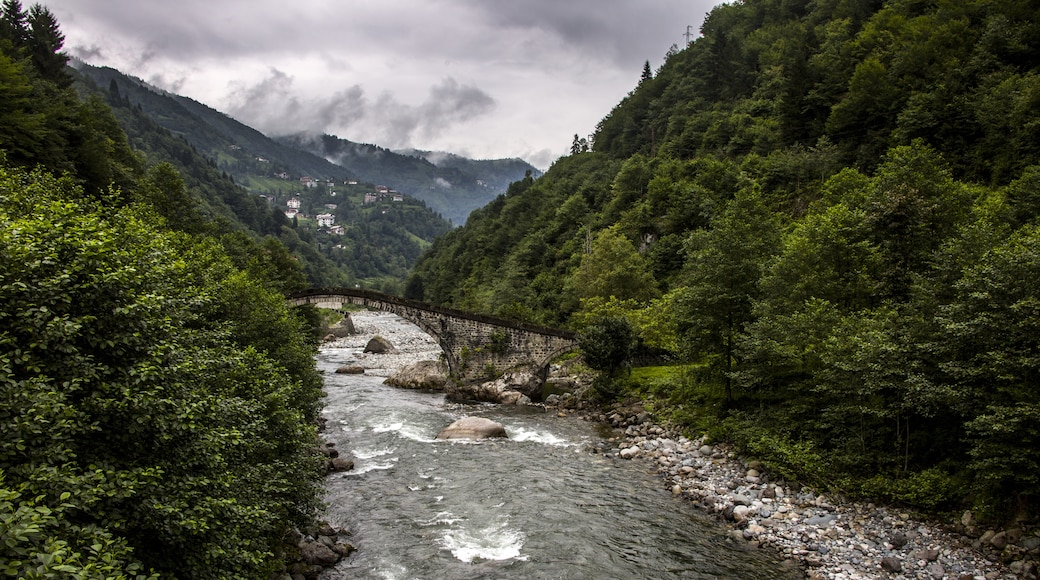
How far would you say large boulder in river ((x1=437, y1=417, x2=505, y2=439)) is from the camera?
33359mm

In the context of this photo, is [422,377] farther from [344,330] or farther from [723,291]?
[344,330]

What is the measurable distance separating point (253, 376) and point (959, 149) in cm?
5290

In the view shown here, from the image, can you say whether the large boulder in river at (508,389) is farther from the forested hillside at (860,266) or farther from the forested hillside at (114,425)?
the forested hillside at (114,425)

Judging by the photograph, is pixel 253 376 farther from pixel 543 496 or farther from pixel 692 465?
pixel 692 465

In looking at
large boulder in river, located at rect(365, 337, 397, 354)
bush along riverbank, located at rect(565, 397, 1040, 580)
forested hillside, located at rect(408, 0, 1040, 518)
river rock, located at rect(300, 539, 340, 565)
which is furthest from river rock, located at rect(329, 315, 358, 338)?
river rock, located at rect(300, 539, 340, 565)

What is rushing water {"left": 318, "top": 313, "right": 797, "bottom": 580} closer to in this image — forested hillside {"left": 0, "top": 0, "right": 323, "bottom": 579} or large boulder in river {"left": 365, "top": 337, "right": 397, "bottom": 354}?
forested hillside {"left": 0, "top": 0, "right": 323, "bottom": 579}

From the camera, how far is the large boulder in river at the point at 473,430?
33359 millimetres

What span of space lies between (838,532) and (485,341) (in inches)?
1345

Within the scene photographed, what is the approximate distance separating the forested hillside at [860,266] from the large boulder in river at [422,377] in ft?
50.1

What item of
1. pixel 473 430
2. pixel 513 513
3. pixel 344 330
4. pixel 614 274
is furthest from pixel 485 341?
pixel 344 330

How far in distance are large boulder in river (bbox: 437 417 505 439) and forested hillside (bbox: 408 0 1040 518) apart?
11338 mm

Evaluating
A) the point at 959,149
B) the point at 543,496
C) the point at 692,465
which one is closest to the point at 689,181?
the point at 959,149

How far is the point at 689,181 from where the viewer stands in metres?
70.5

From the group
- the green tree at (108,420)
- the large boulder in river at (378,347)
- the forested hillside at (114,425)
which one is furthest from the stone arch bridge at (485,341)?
the green tree at (108,420)
